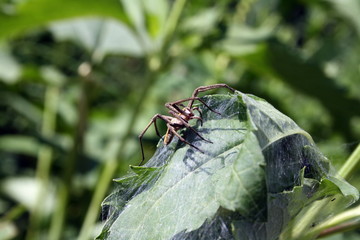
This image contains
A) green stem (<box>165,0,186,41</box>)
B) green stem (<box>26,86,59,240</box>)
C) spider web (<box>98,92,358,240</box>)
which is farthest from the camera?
green stem (<box>26,86,59,240</box>)

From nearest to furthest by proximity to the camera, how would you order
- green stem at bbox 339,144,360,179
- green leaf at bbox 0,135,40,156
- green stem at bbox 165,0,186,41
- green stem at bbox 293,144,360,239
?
green stem at bbox 293,144,360,239 < green stem at bbox 339,144,360,179 < green stem at bbox 165,0,186,41 < green leaf at bbox 0,135,40,156

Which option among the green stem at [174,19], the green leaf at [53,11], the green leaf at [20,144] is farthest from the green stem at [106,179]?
the green leaf at [20,144]

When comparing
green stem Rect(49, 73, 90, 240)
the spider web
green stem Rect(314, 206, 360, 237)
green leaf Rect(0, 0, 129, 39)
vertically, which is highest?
green leaf Rect(0, 0, 129, 39)

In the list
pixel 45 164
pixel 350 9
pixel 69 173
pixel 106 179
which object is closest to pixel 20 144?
pixel 45 164

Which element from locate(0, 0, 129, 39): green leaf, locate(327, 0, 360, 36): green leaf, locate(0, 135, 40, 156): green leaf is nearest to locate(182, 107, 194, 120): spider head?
locate(0, 0, 129, 39): green leaf

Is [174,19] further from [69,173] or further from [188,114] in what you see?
[188,114]

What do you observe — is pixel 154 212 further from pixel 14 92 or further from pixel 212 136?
pixel 14 92

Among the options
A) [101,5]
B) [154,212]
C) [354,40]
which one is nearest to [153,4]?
[101,5]

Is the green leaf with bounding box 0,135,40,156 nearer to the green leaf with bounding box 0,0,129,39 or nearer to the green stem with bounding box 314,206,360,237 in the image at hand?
the green leaf with bounding box 0,0,129,39
